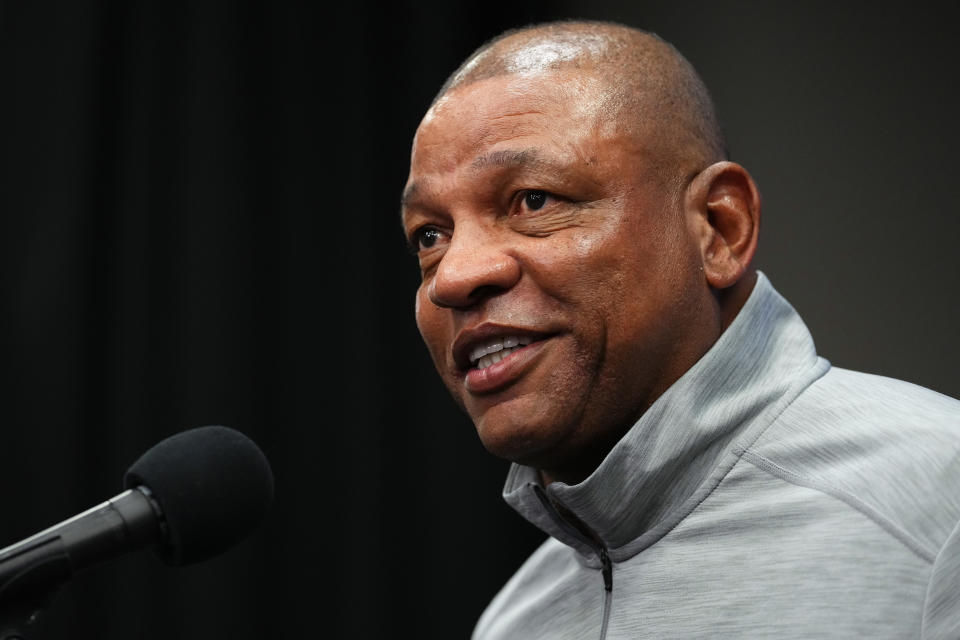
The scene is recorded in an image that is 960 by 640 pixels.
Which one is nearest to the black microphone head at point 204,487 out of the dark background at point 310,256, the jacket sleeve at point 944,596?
the jacket sleeve at point 944,596

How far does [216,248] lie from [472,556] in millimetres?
1018

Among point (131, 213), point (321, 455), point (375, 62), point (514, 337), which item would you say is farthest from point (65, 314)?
point (514, 337)

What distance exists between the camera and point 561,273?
1259 mm

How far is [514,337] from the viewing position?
4.22 ft

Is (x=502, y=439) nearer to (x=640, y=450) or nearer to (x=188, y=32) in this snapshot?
(x=640, y=450)

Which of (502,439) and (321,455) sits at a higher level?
(502,439)

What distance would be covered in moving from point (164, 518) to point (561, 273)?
53 cm

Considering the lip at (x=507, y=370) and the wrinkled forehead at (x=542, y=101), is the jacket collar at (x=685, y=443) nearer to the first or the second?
the lip at (x=507, y=370)

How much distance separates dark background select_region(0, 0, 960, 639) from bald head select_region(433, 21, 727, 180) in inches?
30.3

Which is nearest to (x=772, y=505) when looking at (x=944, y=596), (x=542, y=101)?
(x=944, y=596)

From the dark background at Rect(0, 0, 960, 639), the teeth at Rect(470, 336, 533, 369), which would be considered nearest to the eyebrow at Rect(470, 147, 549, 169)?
the teeth at Rect(470, 336, 533, 369)

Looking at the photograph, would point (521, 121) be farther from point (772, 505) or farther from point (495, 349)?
point (772, 505)

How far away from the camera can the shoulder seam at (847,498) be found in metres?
1.07

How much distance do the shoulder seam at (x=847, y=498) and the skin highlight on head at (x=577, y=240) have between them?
0.16 m
